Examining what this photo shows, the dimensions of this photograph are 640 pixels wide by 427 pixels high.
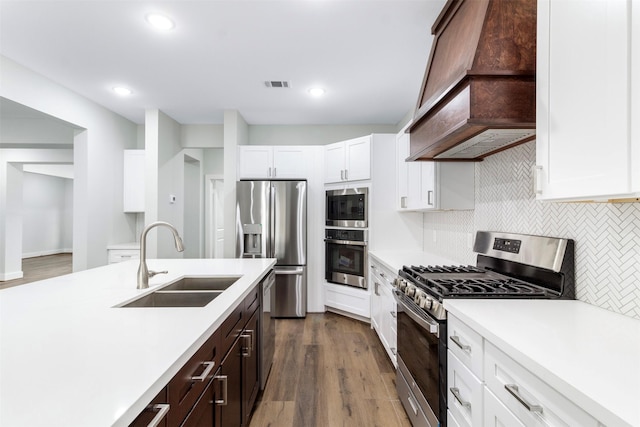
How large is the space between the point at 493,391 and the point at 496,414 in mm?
70

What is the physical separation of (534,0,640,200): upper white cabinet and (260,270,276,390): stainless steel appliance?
178cm

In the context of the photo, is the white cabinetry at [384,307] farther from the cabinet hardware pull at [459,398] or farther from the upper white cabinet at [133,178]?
the upper white cabinet at [133,178]

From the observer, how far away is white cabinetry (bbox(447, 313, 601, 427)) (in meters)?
0.82

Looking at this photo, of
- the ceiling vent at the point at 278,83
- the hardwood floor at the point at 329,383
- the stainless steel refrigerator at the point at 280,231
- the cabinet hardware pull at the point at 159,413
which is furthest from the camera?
the stainless steel refrigerator at the point at 280,231

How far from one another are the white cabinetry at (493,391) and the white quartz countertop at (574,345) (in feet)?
0.15

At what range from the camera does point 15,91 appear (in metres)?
2.95

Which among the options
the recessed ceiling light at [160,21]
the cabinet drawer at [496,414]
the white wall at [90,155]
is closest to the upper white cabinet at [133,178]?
the white wall at [90,155]

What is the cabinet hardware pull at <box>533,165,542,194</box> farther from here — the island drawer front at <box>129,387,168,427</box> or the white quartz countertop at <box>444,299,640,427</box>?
the island drawer front at <box>129,387,168,427</box>

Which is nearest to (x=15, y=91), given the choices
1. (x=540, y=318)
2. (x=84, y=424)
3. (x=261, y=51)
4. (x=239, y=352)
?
(x=261, y=51)

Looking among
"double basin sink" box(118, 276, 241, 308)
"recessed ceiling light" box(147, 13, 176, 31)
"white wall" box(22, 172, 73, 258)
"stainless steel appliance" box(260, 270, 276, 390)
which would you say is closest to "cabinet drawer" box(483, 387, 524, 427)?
"double basin sink" box(118, 276, 241, 308)

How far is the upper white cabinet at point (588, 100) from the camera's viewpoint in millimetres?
868

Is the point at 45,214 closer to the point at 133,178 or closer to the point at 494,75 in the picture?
the point at 133,178

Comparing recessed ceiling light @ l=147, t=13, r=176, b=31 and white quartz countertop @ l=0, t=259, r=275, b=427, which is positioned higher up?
recessed ceiling light @ l=147, t=13, r=176, b=31

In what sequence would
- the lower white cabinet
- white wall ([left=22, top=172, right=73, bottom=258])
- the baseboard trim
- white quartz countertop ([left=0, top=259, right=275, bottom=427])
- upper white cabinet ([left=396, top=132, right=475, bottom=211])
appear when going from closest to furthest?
white quartz countertop ([left=0, top=259, right=275, bottom=427]) < upper white cabinet ([left=396, top=132, right=475, bottom=211]) < the lower white cabinet < the baseboard trim < white wall ([left=22, top=172, right=73, bottom=258])
